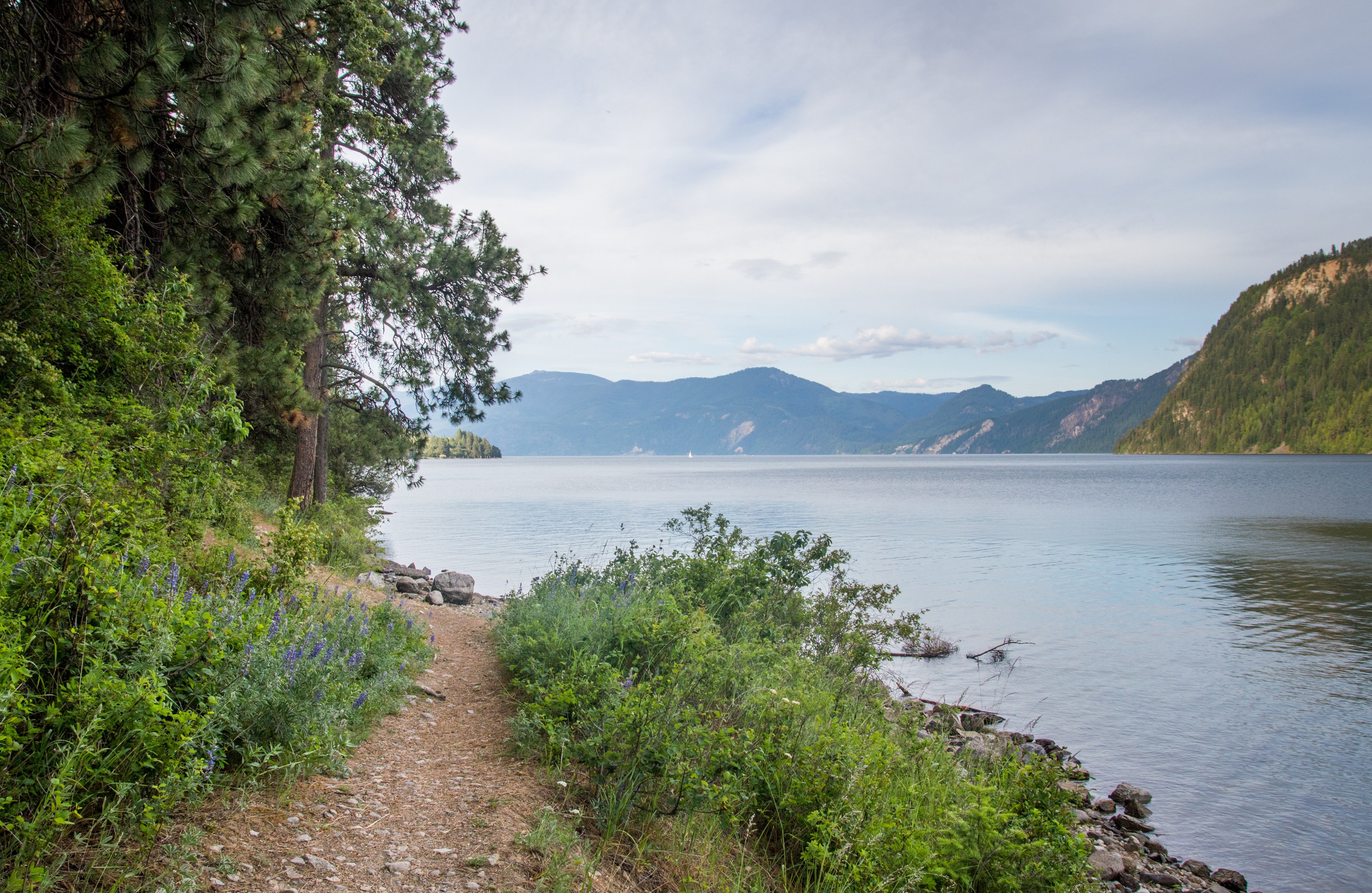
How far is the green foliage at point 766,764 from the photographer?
174 inches

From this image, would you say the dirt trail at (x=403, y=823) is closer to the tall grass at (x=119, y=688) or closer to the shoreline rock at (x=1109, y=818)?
the tall grass at (x=119, y=688)

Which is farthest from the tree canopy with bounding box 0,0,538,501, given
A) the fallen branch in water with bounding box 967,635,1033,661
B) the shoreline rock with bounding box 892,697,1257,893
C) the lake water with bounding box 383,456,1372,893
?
the fallen branch in water with bounding box 967,635,1033,661

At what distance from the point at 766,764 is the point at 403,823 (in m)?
2.31

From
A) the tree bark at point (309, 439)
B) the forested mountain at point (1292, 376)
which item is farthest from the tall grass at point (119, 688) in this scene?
the forested mountain at point (1292, 376)

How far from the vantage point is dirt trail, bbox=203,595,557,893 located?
331 centimetres

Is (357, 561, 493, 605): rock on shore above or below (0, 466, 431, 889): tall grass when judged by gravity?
below

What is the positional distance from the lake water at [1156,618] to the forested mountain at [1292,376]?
429 feet

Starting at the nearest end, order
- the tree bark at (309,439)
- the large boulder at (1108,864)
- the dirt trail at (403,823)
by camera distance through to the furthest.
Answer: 1. the dirt trail at (403,823)
2. the large boulder at (1108,864)
3. the tree bark at (309,439)

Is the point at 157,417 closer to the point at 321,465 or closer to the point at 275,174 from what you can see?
the point at 275,174

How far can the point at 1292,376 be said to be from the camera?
170250mm

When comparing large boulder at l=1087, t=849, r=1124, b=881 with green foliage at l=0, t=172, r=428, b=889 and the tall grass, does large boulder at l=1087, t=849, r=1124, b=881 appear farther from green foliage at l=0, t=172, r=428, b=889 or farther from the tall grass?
the tall grass

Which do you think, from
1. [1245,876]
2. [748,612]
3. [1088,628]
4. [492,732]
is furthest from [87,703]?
[1088,628]

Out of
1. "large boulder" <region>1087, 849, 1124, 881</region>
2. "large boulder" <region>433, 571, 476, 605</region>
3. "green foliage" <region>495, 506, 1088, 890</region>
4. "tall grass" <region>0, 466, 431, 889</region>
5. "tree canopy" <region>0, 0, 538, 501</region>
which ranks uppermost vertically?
"tree canopy" <region>0, 0, 538, 501</region>

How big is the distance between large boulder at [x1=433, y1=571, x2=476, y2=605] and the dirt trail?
367 inches
